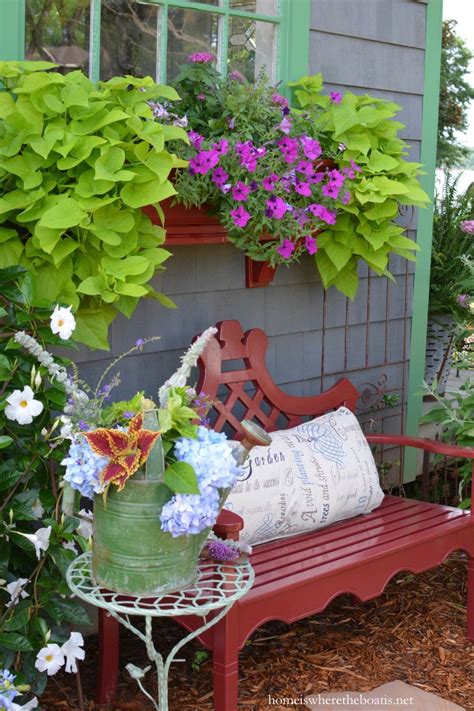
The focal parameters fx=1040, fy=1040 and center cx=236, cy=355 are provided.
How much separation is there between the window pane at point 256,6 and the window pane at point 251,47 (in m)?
0.03

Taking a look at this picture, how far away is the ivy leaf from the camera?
192cm

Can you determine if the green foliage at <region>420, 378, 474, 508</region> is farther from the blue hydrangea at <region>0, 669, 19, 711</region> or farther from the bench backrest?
the blue hydrangea at <region>0, 669, 19, 711</region>

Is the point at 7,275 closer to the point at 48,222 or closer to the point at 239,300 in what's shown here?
the point at 48,222

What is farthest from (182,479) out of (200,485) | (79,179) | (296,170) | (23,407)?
(296,170)

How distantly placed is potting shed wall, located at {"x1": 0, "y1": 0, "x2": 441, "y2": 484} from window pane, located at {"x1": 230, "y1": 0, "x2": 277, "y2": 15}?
0.04 metres

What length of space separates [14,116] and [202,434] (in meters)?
0.97

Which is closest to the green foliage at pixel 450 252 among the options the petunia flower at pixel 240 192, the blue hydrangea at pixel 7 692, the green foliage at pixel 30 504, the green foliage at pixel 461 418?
the green foliage at pixel 461 418

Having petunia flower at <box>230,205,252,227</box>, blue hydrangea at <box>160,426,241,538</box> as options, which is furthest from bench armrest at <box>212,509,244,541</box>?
petunia flower at <box>230,205,252,227</box>

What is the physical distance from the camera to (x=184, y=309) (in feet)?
10.5

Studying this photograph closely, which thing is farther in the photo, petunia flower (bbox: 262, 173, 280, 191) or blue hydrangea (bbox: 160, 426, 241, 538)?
petunia flower (bbox: 262, 173, 280, 191)

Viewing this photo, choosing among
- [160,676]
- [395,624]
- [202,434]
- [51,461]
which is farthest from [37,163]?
[395,624]

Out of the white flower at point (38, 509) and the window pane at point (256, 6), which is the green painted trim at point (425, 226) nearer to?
the window pane at point (256, 6)

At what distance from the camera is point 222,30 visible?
321 cm

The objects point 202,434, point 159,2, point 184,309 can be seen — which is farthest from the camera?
point 184,309
